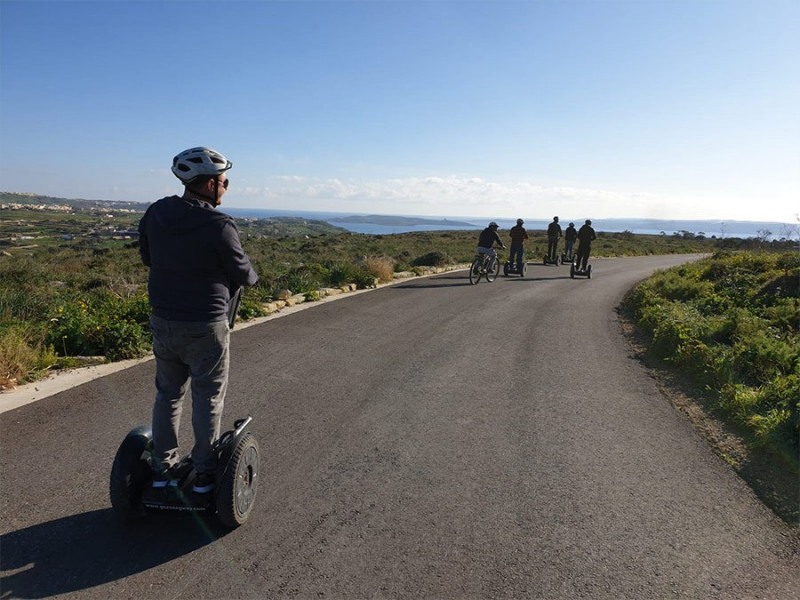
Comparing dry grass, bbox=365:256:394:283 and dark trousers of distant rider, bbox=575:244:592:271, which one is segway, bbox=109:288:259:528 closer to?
dry grass, bbox=365:256:394:283

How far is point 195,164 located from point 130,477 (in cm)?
197

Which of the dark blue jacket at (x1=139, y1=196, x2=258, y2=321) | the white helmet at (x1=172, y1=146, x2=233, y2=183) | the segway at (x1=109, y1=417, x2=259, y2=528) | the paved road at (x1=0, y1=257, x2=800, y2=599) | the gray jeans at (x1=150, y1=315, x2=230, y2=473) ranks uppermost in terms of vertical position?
the white helmet at (x1=172, y1=146, x2=233, y2=183)

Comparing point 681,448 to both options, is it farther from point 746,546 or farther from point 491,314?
point 491,314

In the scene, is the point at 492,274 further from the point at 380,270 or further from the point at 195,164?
the point at 195,164

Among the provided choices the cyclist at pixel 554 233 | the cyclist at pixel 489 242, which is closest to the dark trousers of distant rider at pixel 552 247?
the cyclist at pixel 554 233

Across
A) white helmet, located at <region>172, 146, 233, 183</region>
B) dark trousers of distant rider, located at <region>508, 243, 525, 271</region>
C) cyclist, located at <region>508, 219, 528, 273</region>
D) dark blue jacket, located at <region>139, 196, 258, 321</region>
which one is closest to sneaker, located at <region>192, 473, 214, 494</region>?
dark blue jacket, located at <region>139, 196, 258, 321</region>

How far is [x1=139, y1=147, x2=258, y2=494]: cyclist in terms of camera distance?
3111 millimetres

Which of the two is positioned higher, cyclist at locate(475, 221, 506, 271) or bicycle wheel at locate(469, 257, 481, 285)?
cyclist at locate(475, 221, 506, 271)

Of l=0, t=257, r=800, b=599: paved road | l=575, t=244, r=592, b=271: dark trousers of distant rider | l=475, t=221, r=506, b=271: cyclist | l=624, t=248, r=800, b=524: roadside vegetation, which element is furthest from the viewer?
l=575, t=244, r=592, b=271: dark trousers of distant rider

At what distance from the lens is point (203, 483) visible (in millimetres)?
3314

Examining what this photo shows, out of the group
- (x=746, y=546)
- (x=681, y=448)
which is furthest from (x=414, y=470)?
(x=681, y=448)

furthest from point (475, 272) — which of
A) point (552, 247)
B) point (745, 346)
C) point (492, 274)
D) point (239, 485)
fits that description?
point (239, 485)

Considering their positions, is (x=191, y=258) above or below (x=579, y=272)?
above

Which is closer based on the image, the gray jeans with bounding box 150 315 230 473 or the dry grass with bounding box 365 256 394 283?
the gray jeans with bounding box 150 315 230 473
